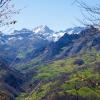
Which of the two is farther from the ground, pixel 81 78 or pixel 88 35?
pixel 88 35

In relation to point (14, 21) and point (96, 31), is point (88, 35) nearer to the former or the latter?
point (96, 31)

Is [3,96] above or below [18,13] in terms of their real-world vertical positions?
below

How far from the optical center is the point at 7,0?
14.9 metres

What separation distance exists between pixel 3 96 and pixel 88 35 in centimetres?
518

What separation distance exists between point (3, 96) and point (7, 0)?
4.25 meters

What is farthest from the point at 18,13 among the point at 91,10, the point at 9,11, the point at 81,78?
the point at 81,78

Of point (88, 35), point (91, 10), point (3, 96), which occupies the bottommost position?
point (3, 96)

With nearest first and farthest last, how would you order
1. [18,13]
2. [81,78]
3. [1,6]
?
[81,78], [1,6], [18,13]

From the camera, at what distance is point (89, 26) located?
43.8 ft

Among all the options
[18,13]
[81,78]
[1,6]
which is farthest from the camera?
[18,13]

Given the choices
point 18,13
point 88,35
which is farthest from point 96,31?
point 18,13

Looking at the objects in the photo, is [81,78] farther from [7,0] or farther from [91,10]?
[7,0]

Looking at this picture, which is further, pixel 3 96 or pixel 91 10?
pixel 3 96

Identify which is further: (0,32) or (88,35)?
(0,32)
